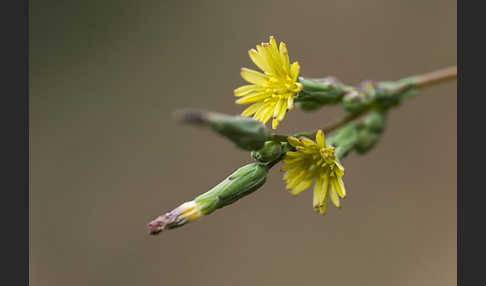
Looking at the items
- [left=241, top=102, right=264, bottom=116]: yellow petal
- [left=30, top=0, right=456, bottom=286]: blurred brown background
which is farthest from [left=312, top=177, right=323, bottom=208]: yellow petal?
[left=30, top=0, right=456, bottom=286]: blurred brown background

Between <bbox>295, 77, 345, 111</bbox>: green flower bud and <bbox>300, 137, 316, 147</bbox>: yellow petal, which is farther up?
<bbox>295, 77, 345, 111</bbox>: green flower bud

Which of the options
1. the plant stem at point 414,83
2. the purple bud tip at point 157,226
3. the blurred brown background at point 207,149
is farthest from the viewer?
the blurred brown background at point 207,149

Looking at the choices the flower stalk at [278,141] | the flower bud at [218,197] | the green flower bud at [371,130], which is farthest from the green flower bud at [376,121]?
the flower bud at [218,197]

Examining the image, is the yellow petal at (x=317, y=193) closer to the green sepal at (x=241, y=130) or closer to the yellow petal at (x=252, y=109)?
the green sepal at (x=241, y=130)

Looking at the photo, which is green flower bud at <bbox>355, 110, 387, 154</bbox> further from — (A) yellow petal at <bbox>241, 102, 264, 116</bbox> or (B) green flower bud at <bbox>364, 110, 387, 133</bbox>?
(A) yellow petal at <bbox>241, 102, 264, 116</bbox>

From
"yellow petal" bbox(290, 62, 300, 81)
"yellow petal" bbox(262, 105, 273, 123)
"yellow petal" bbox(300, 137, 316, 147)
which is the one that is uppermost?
"yellow petal" bbox(290, 62, 300, 81)

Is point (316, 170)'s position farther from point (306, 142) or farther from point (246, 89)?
point (246, 89)

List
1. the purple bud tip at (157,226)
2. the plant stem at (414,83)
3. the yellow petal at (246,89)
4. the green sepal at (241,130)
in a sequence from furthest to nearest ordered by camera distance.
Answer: the plant stem at (414,83), the yellow petal at (246,89), the purple bud tip at (157,226), the green sepal at (241,130)
